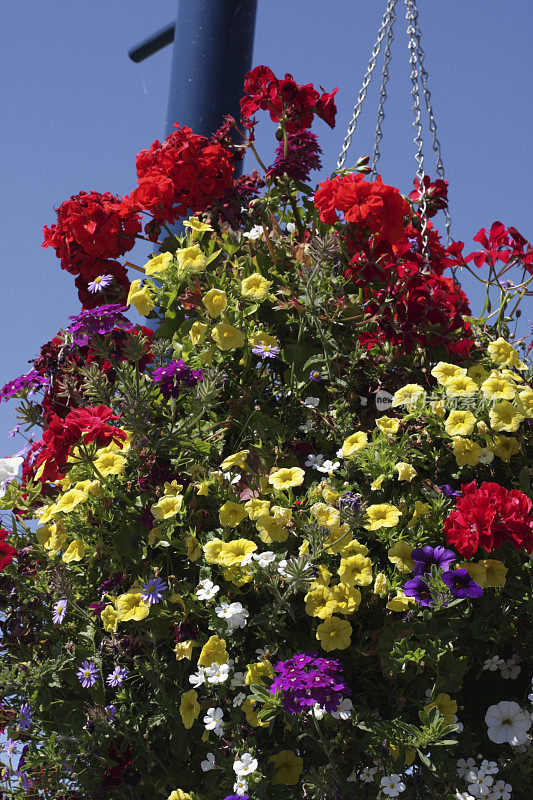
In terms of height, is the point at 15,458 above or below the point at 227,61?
below

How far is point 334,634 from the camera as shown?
1572 millimetres

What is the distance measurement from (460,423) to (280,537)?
18.1 inches

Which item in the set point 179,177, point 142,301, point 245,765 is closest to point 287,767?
point 245,765

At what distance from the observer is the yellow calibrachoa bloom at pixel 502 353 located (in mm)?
1936

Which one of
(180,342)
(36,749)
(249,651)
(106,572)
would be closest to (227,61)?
(180,342)

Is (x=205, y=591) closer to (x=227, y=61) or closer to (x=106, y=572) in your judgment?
(x=106, y=572)

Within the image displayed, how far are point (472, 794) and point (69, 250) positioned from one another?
5.58ft

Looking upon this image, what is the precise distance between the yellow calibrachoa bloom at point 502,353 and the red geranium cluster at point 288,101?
842mm

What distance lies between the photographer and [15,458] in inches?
85.0

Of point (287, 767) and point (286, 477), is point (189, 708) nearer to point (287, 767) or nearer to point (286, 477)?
point (287, 767)

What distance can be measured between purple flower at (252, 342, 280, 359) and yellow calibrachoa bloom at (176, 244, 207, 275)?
10.0 inches

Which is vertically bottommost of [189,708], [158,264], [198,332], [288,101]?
[189,708]

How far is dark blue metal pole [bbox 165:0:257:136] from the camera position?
289 centimetres

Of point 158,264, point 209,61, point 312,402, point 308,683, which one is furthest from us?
point 209,61
